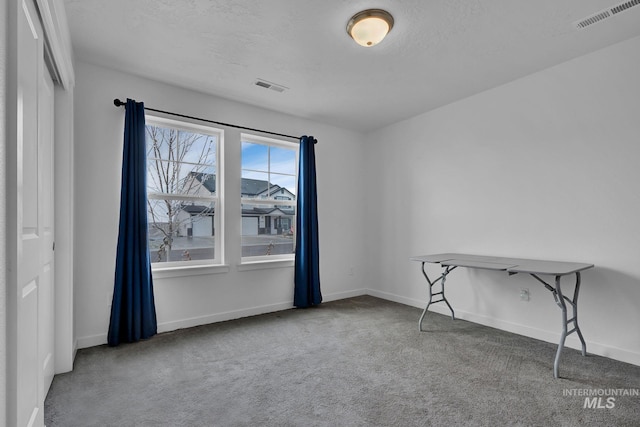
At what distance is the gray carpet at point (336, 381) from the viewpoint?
73.9 inches

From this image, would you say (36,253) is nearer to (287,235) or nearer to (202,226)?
(202,226)

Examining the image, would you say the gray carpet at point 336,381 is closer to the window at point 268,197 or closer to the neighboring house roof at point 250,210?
the window at point 268,197

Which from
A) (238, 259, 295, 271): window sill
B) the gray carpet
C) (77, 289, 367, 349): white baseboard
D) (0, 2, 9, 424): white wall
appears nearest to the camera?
(0, 2, 9, 424): white wall

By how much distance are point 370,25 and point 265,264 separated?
9.02ft

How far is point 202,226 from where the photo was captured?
362 centimetres

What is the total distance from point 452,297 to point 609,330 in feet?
4.61

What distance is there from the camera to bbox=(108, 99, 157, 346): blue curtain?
9.55 ft

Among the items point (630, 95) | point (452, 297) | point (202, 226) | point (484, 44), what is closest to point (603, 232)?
point (630, 95)

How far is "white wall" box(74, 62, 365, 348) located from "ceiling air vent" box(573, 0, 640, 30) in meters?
2.89

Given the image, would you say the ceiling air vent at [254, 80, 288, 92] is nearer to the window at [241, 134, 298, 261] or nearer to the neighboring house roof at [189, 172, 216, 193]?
the window at [241, 134, 298, 261]

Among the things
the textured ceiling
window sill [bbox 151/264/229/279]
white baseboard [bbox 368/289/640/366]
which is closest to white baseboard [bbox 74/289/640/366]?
white baseboard [bbox 368/289/640/366]

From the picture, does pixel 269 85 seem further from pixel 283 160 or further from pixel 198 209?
pixel 198 209

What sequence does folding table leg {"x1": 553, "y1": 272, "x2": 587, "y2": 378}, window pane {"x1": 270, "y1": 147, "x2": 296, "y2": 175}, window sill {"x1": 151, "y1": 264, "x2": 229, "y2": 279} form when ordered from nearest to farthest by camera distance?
folding table leg {"x1": 553, "y1": 272, "x2": 587, "y2": 378}, window sill {"x1": 151, "y1": 264, "x2": 229, "y2": 279}, window pane {"x1": 270, "y1": 147, "x2": 296, "y2": 175}

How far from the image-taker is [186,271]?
3377 mm
